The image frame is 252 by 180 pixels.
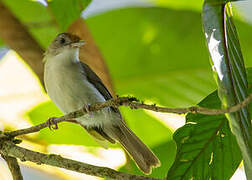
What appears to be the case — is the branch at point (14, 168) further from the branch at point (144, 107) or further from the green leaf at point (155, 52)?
the green leaf at point (155, 52)

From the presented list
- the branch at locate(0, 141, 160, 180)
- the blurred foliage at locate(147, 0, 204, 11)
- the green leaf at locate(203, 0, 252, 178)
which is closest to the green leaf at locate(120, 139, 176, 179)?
the branch at locate(0, 141, 160, 180)

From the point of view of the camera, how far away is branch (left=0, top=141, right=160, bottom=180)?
6.02 ft

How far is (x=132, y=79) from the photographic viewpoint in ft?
11.8

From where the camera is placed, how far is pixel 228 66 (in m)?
1.42

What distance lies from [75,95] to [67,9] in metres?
0.94

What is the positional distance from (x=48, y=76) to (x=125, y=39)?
0.80 meters

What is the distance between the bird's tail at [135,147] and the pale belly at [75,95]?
3.7 inches

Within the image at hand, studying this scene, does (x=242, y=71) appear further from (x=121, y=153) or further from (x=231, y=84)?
(x=121, y=153)

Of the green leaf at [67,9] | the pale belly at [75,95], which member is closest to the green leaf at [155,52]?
the pale belly at [75,95]

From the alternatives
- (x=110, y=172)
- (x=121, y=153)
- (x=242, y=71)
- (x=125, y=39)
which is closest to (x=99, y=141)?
(x=121, y=153)

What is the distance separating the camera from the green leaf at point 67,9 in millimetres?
2299

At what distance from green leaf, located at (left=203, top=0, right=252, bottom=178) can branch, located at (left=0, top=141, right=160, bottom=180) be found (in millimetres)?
510

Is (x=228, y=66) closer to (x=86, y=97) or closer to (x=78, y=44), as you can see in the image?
(x=86, y=97)

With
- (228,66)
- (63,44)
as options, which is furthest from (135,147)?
(228,66)
